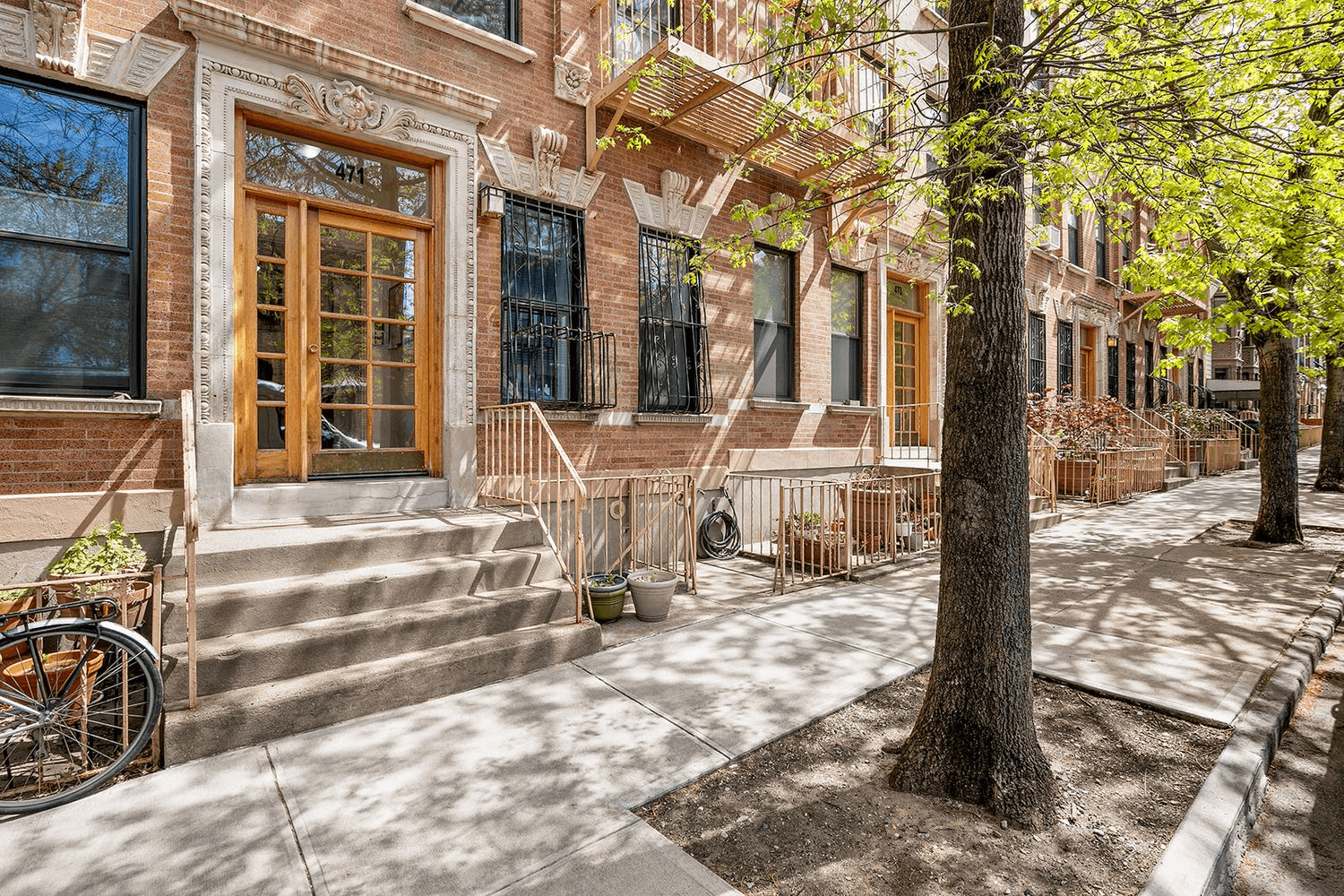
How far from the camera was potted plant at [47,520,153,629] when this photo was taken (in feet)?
11.1

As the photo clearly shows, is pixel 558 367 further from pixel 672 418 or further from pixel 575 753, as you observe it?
pixel 575 753

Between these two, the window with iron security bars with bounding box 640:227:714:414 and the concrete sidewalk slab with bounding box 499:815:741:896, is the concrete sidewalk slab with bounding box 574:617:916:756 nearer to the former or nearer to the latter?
the concrete sidewalk slab with bounding box 499:815:741:896

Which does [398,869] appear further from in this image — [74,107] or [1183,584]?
[1183,584]

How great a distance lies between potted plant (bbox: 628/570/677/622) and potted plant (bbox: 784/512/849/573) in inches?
70.9

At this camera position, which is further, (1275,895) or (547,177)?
(547,177)

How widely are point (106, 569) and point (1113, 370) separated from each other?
1980 centimetres

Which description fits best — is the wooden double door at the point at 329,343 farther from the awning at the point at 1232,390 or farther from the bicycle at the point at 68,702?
the awning at the point at 1232,390

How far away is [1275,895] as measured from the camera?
2400 millimetres

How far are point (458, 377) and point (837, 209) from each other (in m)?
6.04

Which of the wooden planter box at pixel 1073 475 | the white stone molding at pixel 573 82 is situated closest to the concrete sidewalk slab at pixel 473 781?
the white stone molding at pixel 573 82

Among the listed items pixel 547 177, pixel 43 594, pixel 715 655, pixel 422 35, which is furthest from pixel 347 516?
pixel 422 35

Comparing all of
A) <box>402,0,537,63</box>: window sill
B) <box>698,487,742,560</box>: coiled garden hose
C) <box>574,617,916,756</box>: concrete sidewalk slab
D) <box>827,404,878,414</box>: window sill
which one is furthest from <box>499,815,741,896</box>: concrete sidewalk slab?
<box>827,404,878,414</box>: window sill

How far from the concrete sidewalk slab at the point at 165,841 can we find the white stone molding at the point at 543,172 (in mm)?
5157

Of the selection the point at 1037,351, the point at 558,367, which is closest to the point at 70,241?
the point at 558,367
